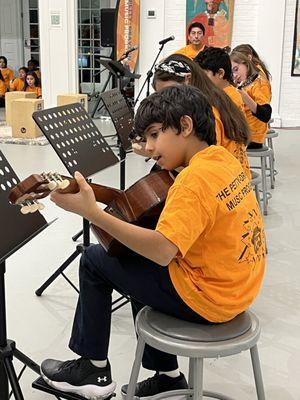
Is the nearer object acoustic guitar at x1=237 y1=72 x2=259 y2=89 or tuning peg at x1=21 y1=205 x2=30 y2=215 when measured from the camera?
tuning peg at x1=21 y1=205 x2=30 y2=215

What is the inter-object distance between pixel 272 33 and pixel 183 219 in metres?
6.99

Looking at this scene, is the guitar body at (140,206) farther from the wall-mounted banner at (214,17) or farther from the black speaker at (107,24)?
the black speaker at (107,24)

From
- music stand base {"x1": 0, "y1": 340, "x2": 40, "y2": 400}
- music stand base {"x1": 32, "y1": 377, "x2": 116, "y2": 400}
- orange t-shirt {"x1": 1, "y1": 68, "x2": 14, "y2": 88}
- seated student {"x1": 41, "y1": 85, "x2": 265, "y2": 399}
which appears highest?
seated student {"x1": 41, "y1": 85, "x2": 265, "y2": 399}

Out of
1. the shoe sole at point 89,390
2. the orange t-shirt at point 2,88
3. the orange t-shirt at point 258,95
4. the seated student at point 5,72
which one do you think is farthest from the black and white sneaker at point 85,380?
the seated student at point 5,72

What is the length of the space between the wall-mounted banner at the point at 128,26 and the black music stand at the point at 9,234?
20.0 ft

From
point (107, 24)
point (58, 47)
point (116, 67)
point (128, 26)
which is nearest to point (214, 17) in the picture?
point (128, 26)

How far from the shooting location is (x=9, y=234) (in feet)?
5.03

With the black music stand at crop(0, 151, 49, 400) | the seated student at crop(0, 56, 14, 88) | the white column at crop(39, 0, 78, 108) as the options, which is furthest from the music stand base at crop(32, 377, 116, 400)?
the seated student at crop(0, 56, 14, 88)

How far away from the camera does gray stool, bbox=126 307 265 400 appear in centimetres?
140

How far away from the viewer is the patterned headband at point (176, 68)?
2.33 meters

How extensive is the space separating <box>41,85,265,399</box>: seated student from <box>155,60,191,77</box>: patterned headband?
788 millimetres

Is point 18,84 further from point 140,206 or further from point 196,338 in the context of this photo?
point 196,338

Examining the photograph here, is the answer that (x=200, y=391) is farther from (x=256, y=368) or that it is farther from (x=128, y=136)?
(x=128, y=136)

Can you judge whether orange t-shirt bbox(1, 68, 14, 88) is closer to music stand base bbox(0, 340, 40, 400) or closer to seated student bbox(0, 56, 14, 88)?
seated student bbox(0, 56, 14, 88)
